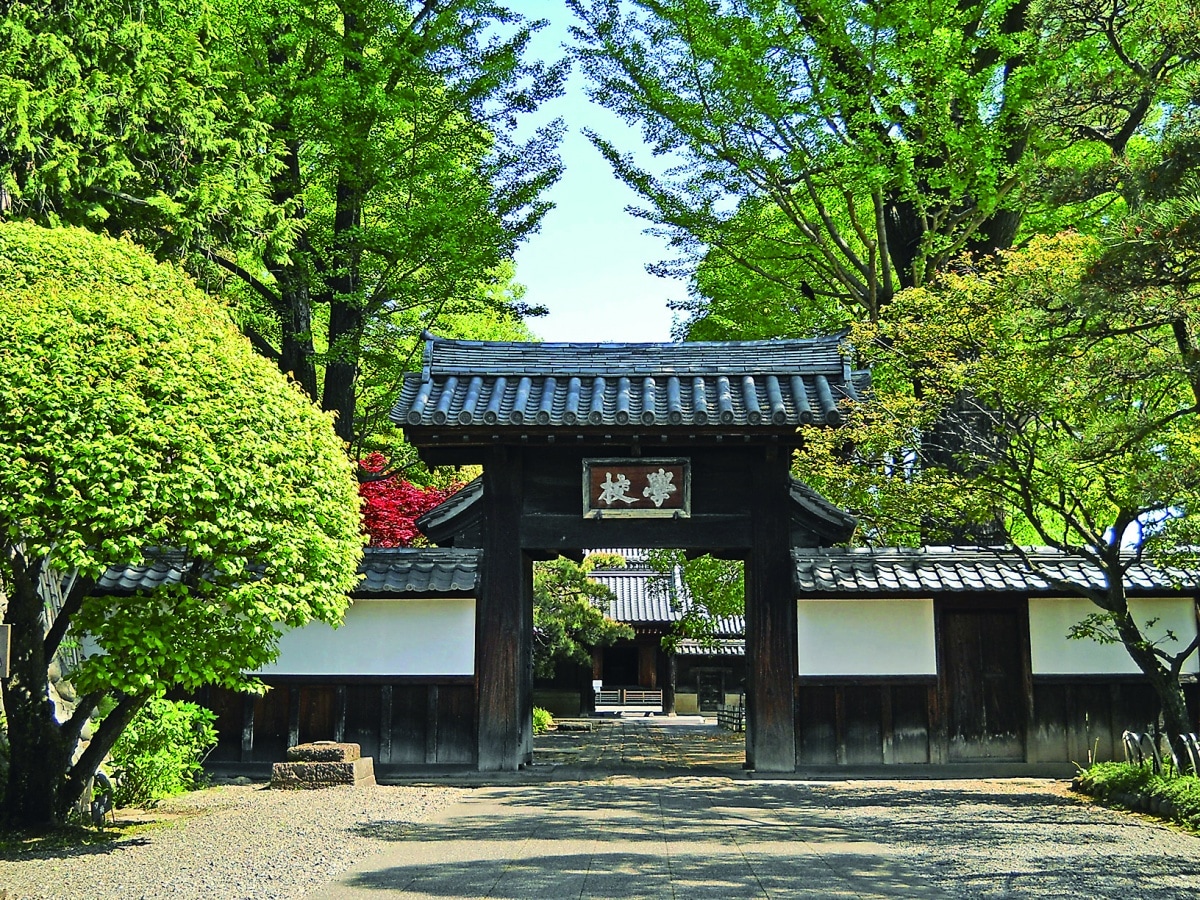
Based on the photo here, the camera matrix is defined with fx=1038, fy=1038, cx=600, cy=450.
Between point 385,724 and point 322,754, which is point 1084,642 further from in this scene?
point 322,754

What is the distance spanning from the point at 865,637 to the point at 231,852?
8278mm

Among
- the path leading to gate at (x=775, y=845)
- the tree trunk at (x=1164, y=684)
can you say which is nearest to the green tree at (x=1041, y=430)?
the tree trunk at (x=1164, y=684)

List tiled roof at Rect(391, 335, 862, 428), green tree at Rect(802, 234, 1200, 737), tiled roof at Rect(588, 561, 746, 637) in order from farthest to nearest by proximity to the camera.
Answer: tiled roof at Rect(588, 561, 746, 637) → tiled roof at Rect(391, 335, 862, 428) → green tree at Rect(802, 234, 1200, 737)

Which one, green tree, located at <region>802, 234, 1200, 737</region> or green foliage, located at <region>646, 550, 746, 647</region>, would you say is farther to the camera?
green foliage, located at <region>646, 550, 746, 647</region>

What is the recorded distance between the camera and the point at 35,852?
300 inches

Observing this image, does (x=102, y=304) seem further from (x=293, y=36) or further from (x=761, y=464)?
(x=293, y=36)

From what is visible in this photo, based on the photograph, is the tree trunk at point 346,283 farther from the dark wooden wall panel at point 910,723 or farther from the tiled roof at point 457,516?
the dark wooden wall panel at point 910,723

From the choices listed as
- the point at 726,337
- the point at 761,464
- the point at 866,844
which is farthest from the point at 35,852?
the point at 726,337

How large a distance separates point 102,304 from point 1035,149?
40.8 feet

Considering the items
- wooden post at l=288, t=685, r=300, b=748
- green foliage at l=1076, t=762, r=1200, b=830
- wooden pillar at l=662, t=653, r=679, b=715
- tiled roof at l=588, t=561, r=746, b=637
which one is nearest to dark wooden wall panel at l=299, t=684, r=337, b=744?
wooden post at l=288, t=685, r=300, b=748

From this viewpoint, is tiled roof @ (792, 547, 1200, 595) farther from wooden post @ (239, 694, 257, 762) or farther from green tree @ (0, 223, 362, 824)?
wooden post @ (239, 694, 257, 762)

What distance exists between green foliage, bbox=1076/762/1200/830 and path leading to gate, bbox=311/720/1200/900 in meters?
0.26

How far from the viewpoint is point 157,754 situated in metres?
10.4

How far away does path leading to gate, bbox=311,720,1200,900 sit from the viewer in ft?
21.4
